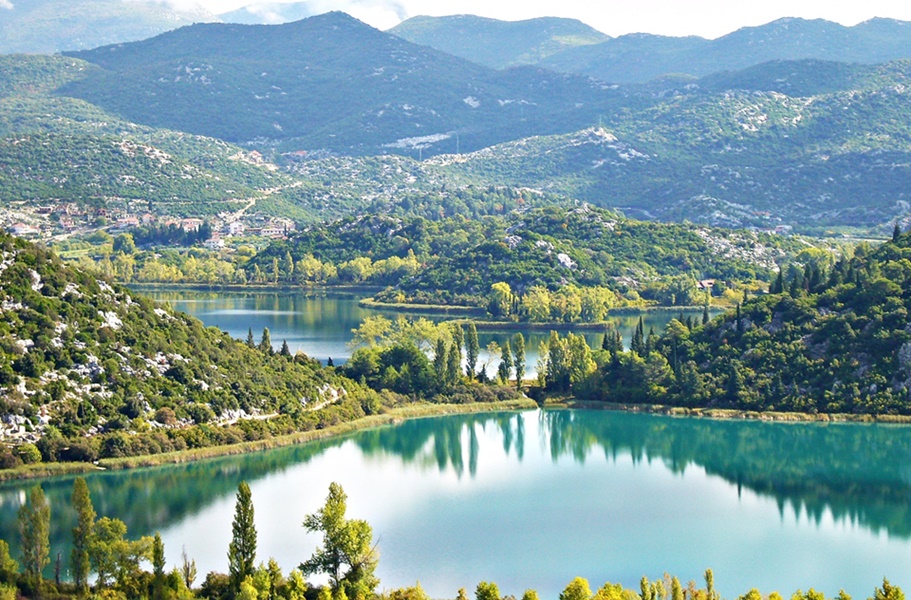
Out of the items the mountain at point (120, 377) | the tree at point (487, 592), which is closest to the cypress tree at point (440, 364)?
the mountain at point (120, 377)

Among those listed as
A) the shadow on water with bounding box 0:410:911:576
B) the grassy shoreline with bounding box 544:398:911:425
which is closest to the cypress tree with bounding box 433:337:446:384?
the shadow on water with bounding box 0:410:911:576

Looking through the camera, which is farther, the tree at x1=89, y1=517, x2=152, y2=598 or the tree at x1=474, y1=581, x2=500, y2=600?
the tree at x1=89, y1=517, x2=152, y2=598

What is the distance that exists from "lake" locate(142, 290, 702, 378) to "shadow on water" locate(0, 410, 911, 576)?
49.9 ft

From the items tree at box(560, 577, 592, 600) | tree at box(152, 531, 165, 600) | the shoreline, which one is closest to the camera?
tree at box(560, 577, 592, 600)

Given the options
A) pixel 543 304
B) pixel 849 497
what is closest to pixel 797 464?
pixel 849 497

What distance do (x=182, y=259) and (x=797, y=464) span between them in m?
114

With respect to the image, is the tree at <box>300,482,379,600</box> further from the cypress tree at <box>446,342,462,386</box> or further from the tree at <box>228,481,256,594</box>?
the cypress tree at <box>446,342,462,386</box>

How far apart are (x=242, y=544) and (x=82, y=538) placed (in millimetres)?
4778

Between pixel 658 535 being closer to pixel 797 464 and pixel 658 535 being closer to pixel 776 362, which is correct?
pixel 797 464

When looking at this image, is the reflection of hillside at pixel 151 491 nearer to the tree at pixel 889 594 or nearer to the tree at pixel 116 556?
the tree at pixel 116 556

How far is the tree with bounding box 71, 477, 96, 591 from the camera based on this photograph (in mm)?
48062

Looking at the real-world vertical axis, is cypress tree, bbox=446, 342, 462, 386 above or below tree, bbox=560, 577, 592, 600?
above

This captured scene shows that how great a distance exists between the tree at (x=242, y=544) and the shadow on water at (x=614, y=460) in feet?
24.7

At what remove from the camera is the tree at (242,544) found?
158ft
